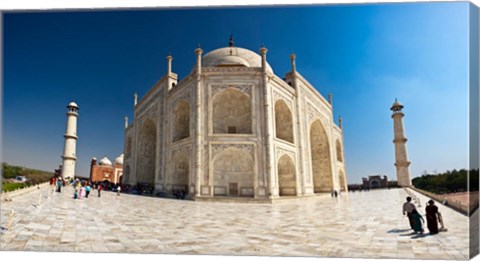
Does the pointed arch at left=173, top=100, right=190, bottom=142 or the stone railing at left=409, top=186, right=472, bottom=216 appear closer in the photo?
the stone railing at left=409, top=186, right=472, bottom=216

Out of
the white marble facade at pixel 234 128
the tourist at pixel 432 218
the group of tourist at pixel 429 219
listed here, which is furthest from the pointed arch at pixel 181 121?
the tourist at pixel 432 218

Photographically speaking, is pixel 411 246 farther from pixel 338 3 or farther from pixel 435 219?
pixel 338 3

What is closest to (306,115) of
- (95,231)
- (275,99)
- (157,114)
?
(275,99)

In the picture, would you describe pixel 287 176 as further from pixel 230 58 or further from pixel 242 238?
pixel 242 238

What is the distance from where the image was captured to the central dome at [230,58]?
59.9 feet

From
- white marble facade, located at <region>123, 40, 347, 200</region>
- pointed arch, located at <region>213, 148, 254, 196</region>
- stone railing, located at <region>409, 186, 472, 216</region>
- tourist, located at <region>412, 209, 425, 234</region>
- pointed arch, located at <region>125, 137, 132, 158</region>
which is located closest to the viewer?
stone railing, located at <region>409, 186, 472, 216</region>

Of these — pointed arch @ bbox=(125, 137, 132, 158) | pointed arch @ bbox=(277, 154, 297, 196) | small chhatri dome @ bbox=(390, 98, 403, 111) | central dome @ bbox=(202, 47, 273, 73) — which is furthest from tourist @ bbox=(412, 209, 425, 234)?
pointed arch @ bbox=(125, 137, 132, 158)

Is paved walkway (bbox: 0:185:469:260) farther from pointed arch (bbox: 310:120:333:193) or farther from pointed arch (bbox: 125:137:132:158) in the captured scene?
pointed arch (bbox: 125:137:132:158)

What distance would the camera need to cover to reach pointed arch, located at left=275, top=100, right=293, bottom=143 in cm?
1630

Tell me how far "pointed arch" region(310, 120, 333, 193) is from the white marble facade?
0.19 meters

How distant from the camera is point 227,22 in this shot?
18.2 ft

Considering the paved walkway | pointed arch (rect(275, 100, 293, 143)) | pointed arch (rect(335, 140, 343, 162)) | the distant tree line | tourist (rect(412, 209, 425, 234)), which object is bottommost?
the paved walkway

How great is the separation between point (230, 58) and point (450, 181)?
50.3 feet

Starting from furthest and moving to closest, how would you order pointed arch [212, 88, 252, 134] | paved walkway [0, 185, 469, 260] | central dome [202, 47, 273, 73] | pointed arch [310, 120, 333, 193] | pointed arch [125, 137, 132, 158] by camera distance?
1. pointed arch [125, 137, 132, 158]
2. pointed arch [310, 120, 333, 193]
3. central dome [202, 47, 273, 73]
4. pointed arch [212, 88, 252, 134]
5. paved walkway [0, 185, 469, 260]
